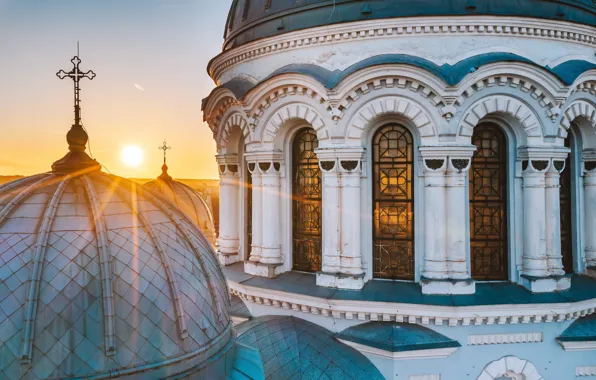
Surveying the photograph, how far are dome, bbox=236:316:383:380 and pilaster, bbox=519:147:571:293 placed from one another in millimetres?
4018

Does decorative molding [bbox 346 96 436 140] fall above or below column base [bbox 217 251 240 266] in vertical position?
above

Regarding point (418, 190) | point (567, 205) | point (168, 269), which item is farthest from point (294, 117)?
point (567, 205)

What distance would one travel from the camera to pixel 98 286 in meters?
5.82

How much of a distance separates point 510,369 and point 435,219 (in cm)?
323

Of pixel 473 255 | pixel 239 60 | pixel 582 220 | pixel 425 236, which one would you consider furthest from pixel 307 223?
pixel 582 220

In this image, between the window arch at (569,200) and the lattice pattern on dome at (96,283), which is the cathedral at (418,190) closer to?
the window arch at (569,200)

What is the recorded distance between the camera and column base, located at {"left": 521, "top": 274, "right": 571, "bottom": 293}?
32.7ft

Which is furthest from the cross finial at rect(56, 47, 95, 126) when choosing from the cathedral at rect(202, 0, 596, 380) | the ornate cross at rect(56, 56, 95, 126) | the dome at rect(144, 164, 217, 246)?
the dome at rect(144, 164, 217, 246)

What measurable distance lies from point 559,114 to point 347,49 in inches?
183

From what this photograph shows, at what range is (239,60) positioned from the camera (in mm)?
12609

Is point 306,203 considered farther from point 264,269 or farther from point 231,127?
point 231,127

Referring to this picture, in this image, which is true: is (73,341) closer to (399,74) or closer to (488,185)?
(399,74)

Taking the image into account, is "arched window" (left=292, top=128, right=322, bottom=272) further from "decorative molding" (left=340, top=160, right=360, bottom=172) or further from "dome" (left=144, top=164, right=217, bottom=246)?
"dome" (left=144, top=164, right=217, bottom=246)

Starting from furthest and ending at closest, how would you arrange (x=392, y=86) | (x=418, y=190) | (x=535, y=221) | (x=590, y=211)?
(x=590, y=211) < (x=418, y=190) < (x=535, y=221) < (x=392, y=86)
